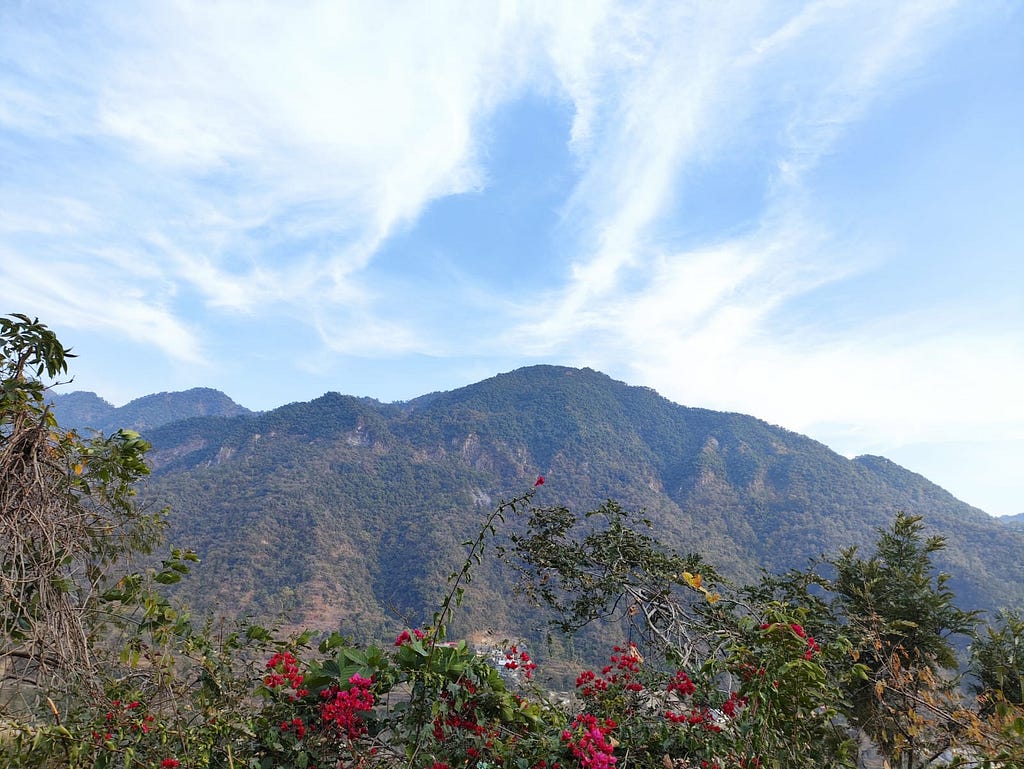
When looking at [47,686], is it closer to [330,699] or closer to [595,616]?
[330,699]

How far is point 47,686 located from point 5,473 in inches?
37.5

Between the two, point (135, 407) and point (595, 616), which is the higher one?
point (135, 407)

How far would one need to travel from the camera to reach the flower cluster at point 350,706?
240 cm

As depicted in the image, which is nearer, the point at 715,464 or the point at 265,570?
the point at 265,570

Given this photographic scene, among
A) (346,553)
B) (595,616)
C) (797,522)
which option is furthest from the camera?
(797,522)

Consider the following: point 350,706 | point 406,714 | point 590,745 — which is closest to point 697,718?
point 590,745

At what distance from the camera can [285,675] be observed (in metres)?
2.80

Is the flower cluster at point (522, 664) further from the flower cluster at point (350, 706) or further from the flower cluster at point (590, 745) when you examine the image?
the flower cluster at point (350, 706)

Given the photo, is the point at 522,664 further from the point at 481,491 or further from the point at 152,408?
the point at 152,408

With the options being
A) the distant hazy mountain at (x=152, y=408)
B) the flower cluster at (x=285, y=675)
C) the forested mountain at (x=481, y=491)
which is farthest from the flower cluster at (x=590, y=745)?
the distant hazy mountain at (x=152, y=408)

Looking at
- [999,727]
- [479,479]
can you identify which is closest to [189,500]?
[479,479]

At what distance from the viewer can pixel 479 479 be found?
92375 mm

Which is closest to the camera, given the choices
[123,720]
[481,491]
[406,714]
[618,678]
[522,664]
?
[123,720]

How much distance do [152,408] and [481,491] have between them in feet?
428
